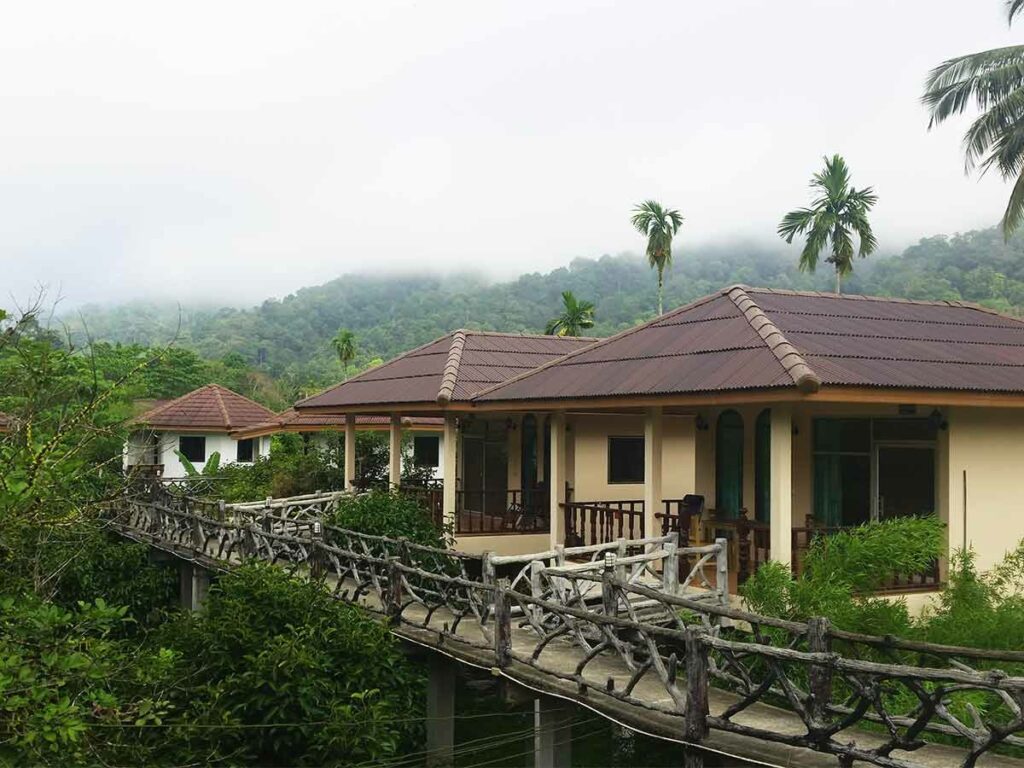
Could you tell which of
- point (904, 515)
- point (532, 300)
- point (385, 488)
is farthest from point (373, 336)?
point (904, 515)

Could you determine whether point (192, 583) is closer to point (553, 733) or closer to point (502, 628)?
point (502, 628)

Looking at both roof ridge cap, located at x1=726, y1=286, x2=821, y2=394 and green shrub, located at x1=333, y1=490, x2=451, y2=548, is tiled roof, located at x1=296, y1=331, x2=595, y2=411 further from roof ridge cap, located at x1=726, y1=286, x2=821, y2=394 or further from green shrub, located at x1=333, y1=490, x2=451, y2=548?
roof ridge cap, located at x1=726, y1=286, x2=821, y2=394

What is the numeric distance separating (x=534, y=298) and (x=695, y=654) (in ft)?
351

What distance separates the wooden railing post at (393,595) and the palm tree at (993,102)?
2089cm

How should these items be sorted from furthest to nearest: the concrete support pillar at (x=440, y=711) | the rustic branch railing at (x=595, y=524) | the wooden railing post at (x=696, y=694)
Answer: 1. the rustic branch railing at (x=595, y=524)
2. the concrete support pillar at (x=440, y=711)
3. the wooden railing post at (x=696, y=694)

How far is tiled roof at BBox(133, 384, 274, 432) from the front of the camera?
122 ft

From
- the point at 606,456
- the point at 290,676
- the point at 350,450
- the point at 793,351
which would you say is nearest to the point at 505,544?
the point at 606,456

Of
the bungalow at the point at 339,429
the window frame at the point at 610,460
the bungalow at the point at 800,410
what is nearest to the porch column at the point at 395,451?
the bungalow at the point at 800,410

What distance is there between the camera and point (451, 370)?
18.2 meters

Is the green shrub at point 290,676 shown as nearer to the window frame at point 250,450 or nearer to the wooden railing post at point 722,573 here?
the wooden railing post at point 722,573

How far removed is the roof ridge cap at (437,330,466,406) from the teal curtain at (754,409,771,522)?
16.9 feet

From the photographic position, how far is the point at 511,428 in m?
20.4

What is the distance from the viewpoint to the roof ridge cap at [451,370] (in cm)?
1669

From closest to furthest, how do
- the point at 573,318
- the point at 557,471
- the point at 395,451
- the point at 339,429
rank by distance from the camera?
1. the point at 557,471
2. the point at 395,451
3. the point at 339,429
4. the point at 573,318
